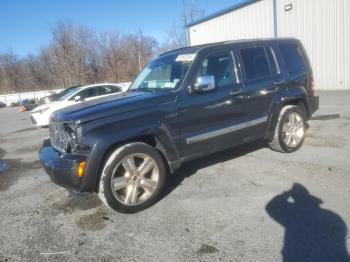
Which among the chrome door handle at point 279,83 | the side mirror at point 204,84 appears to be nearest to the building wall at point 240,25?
the chrome door handle at point 279,83

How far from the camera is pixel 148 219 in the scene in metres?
4.02

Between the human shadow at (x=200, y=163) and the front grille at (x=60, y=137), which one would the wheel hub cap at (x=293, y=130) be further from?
the front grille at (x=60, y=137)

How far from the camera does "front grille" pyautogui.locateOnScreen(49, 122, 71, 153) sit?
411 centimetres

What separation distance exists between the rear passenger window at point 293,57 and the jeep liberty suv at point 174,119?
0.08 ft

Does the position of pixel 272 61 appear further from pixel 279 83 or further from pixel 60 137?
pixel 60 137

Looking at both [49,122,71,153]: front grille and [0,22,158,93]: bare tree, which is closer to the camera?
A: [49,122,71,153]: front grille

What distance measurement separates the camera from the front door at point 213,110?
181 inches

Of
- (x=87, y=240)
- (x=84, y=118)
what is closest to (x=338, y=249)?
(x=87, y=240)

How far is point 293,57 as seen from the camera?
617 cm

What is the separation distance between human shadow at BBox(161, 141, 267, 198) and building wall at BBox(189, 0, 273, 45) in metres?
13.8

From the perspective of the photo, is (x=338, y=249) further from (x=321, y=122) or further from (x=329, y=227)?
(x=321, y=122)

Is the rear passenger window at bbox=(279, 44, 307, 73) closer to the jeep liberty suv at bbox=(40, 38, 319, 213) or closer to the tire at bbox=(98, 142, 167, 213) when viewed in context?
the jeep liberty suv at bbox=(40, 38, 319, 213)

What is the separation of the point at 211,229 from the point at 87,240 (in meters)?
1.31

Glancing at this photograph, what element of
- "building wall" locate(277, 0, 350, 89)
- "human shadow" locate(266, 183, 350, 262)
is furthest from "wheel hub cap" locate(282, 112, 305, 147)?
"building wall" locate(277, 0, 350, 89)
